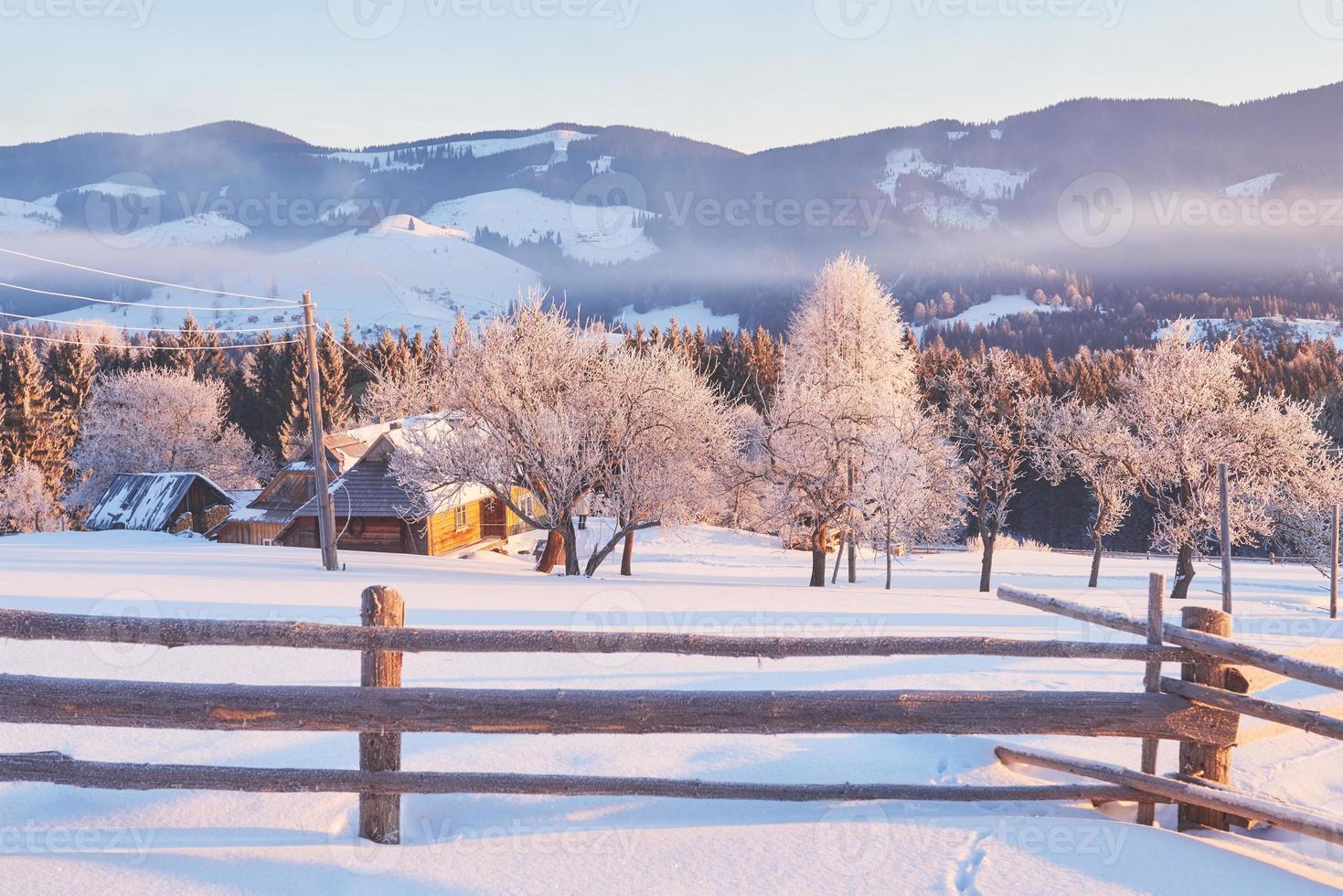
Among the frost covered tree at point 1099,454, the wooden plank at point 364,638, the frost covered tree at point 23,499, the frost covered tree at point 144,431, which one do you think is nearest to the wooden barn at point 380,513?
the frost covered tree at point 23,499

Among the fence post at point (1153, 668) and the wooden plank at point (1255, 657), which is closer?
the wooden plank at point (1255, 657)

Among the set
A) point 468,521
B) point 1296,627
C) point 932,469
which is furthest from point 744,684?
point 468,521

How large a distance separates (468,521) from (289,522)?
8.65 metres

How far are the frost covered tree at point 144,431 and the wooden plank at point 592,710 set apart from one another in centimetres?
5652

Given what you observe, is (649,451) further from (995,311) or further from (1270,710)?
(995,311)

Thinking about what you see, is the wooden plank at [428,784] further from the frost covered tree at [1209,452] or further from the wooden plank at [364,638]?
the frost covered tree at [1209,452]

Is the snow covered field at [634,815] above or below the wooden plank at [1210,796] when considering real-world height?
below

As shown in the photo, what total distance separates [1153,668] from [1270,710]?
69 cm

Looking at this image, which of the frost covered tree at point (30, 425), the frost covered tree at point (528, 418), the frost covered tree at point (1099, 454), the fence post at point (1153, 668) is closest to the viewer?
the fence post at point (1153, 668)

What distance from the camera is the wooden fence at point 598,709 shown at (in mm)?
4914

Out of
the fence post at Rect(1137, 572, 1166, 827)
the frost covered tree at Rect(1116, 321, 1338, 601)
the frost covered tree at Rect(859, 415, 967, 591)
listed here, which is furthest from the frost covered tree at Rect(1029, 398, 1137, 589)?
the fence post at Rect(1137, 572, 1166, 827)

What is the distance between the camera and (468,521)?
Result: 43.0 meters

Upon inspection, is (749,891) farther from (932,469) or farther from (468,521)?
(468,521)

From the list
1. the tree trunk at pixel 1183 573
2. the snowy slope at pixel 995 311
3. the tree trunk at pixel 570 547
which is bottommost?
the tree trunk at pixel 1183 573
